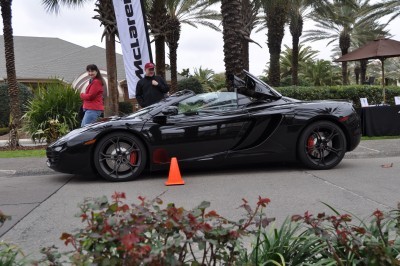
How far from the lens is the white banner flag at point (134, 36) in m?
11.8

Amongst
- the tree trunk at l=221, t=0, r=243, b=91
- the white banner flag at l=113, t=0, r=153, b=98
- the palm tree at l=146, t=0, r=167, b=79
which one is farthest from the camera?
the palm tree at l=146, t=0, r=167, b=79

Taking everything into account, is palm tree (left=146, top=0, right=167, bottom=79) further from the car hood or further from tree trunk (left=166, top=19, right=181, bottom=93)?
the car hood

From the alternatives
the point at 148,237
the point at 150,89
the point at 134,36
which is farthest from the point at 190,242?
the point at 134,36

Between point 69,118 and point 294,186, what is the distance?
27.6 feet

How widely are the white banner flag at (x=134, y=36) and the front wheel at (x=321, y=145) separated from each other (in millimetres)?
5940

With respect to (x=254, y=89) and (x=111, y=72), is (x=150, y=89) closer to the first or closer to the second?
(x=254, y=89)

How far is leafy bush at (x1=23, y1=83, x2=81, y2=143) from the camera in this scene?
12.4m

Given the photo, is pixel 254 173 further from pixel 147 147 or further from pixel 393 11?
pixel 393 11

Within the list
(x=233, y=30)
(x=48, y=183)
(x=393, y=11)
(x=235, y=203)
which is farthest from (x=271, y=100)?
(x=393, y=11)

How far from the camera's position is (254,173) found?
710 cm

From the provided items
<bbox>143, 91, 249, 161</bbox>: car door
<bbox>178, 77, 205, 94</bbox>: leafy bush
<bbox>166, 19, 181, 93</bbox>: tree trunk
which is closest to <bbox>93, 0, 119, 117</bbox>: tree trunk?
<bbox>143, 91, 249, 161</bbox>: car door

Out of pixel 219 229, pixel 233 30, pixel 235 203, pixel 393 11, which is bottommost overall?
→ pixel 235 203

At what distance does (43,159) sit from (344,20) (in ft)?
98.5

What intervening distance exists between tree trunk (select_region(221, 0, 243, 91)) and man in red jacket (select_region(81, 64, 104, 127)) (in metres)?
3.72
